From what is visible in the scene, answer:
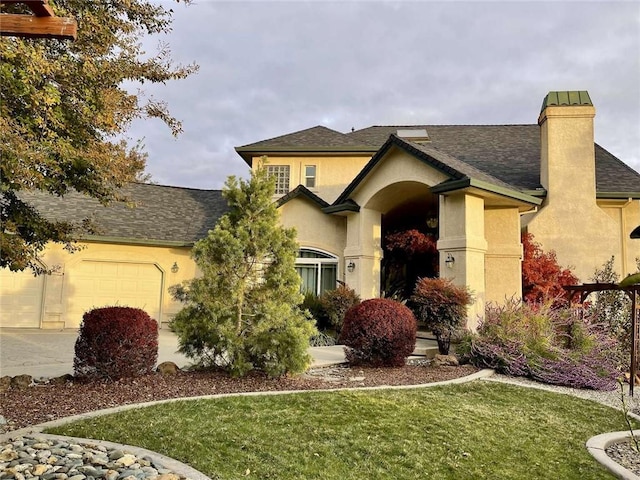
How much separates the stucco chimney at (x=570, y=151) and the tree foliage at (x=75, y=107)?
1206 cm

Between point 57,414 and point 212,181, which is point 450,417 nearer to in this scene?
point 57,414

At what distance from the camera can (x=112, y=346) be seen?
7.01m

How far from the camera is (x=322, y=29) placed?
11258 mm

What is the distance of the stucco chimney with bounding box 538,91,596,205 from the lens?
50.0 feet

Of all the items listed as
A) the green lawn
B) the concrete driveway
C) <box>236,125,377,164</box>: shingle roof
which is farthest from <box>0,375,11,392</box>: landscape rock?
<box>236,125,377,164</box>: shingle roof

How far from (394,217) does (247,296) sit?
9.79 meters

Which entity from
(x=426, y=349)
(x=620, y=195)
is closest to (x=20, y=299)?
(x=426, y=349)

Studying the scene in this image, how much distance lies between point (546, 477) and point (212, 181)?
118 feet

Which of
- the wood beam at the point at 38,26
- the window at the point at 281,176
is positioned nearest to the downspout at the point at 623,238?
the window at the point at 281,176

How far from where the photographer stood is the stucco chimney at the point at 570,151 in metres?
15.2

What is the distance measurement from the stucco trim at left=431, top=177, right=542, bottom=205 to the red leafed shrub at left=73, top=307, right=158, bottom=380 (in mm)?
7816

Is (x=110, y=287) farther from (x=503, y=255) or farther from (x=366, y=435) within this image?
(x=366, y=435)

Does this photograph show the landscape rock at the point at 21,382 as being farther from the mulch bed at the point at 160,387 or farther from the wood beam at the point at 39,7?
the wood beam at the point at 39,7

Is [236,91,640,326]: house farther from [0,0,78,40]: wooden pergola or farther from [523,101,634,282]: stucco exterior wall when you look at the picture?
[0,0,78,40]: wooden pergola
